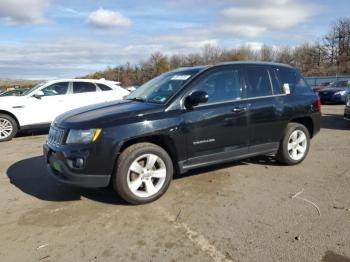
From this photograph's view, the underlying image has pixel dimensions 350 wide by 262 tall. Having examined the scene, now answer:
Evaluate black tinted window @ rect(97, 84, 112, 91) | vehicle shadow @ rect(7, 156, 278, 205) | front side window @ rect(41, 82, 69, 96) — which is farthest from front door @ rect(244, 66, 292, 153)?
front side window @ rect(41, 82, 69, 96)

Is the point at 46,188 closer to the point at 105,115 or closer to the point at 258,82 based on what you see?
the point at 105,115

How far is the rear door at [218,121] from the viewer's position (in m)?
4.89

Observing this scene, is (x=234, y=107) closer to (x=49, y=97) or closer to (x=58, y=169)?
(x=58, y=169)

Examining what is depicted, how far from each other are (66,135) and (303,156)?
408cm

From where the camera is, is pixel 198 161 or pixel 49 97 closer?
pixel 198 161

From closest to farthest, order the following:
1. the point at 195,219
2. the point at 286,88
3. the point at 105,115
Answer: the point at 195,219 < the point at 105,115 < the point at 286,88

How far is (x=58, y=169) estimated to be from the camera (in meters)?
4.55

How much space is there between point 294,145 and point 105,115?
11.1ft

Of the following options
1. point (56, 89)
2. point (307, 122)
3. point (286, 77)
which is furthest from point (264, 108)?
point (56, 89)

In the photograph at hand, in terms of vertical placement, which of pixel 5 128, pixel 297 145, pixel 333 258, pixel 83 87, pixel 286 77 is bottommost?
pixel 333 258

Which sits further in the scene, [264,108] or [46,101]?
[46,101]

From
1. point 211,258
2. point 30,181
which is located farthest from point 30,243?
point 30,181

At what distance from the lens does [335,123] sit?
11.5 meters

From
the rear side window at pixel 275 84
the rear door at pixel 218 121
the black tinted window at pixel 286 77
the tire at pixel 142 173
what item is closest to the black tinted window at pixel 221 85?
the rear door at pixel 218 121
